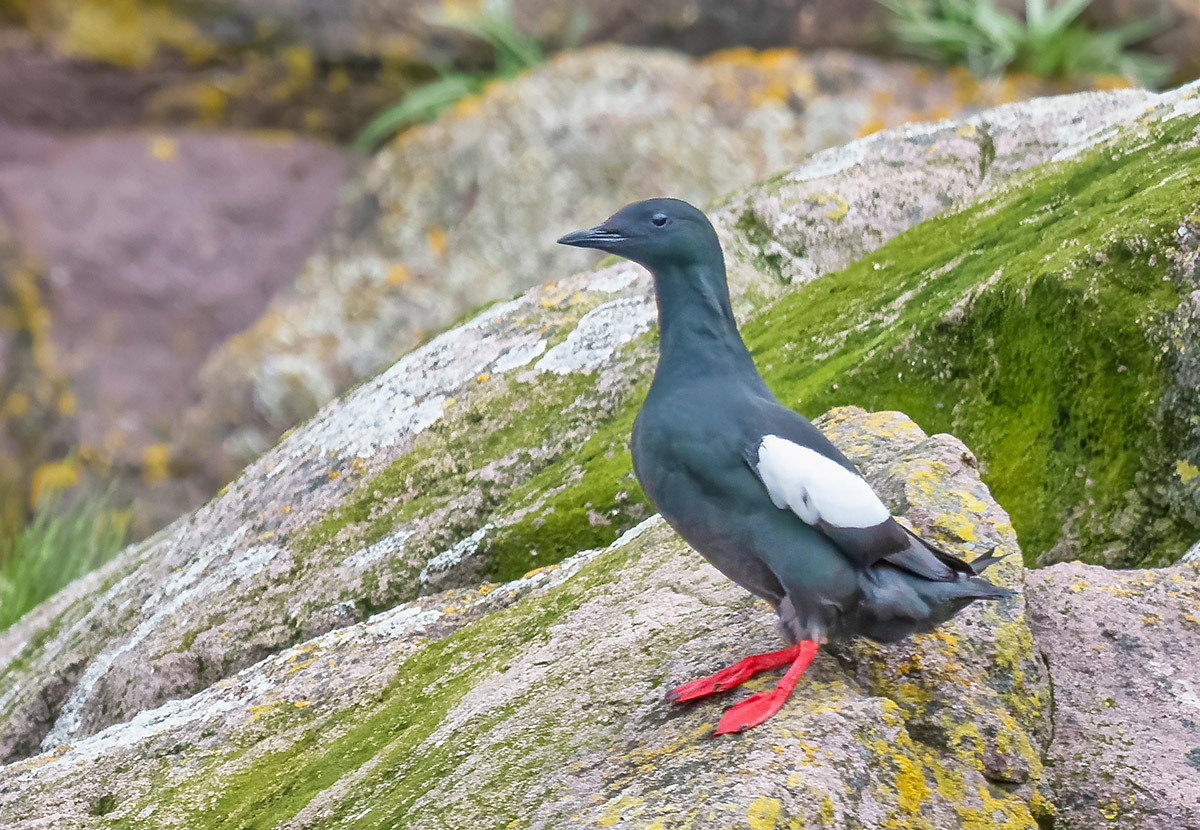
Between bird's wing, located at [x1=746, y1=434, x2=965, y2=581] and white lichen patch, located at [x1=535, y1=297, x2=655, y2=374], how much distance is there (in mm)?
2190

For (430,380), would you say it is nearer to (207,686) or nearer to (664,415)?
(207,686)

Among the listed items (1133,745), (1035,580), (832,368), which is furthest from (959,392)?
(1133,745)

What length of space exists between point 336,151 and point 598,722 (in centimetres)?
882

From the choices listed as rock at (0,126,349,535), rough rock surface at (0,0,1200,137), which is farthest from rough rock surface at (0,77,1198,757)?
rough rock surface at (0,0,1200,137)

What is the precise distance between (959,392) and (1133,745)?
1.41 metres

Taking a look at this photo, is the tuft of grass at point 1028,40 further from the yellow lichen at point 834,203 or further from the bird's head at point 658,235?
the bird's head at point 658,235

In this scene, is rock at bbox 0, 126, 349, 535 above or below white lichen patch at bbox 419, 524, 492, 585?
above

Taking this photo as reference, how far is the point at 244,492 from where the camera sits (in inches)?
192

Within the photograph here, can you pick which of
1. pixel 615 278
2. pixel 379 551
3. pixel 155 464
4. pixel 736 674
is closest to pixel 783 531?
pixel 736 674

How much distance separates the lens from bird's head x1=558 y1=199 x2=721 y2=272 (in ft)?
9.13

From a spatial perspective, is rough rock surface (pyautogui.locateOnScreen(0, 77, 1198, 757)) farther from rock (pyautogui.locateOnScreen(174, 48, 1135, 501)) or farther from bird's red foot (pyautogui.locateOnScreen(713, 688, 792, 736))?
rock (pyautogui.locateOnScreen(174, 48, 1135, 501))

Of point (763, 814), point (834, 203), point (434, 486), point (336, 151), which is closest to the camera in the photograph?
point (763, 814)

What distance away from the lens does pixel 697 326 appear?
277cm

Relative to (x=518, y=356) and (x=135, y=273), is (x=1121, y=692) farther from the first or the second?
(x=135, y=273)
